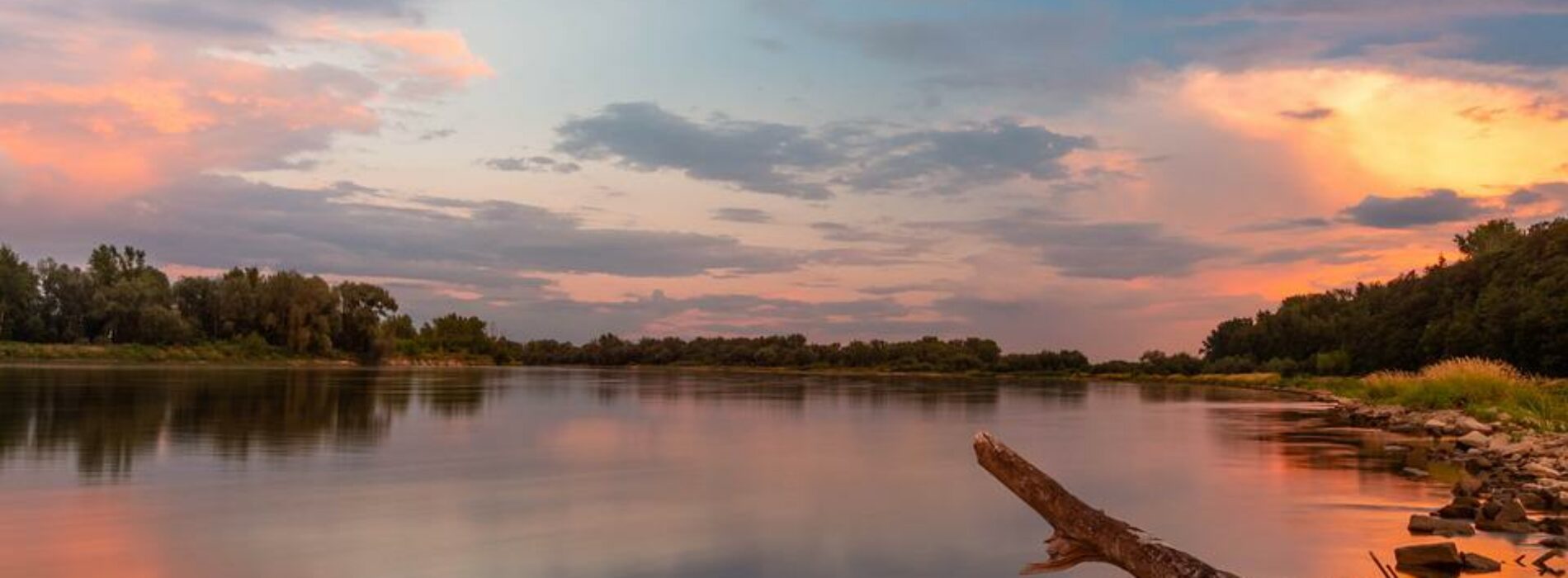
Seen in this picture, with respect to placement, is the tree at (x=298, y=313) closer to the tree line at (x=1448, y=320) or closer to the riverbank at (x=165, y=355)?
the riverbank at (x=165, y=355)

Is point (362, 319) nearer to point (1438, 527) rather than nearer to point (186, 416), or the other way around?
point (186, 416)

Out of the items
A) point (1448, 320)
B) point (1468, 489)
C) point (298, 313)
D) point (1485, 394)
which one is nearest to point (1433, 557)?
point (1468, 489)

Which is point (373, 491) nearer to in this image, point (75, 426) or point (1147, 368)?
point (75, 426)

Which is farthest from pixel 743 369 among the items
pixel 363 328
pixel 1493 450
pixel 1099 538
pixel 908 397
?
pixel 1099 538

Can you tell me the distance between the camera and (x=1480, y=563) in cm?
1180

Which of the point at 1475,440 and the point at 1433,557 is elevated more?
the point at 1475,440

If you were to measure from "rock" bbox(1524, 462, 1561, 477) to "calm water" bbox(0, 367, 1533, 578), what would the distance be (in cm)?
187

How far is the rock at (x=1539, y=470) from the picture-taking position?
19.3 meters

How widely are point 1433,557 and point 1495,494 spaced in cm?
681

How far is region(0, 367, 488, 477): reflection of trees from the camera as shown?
24.8 metres

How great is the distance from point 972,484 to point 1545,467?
33.8 feet

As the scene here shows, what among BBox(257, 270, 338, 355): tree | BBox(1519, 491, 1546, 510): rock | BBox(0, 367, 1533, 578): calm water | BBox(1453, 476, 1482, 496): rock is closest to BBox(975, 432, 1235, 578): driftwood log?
BBox(0, 367, 1533, 578): calm water

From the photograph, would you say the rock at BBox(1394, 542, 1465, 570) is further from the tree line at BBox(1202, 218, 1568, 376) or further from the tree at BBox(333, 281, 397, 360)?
the tree at BBox(333, 281, 397, 360)

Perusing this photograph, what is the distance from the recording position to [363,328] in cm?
14075
